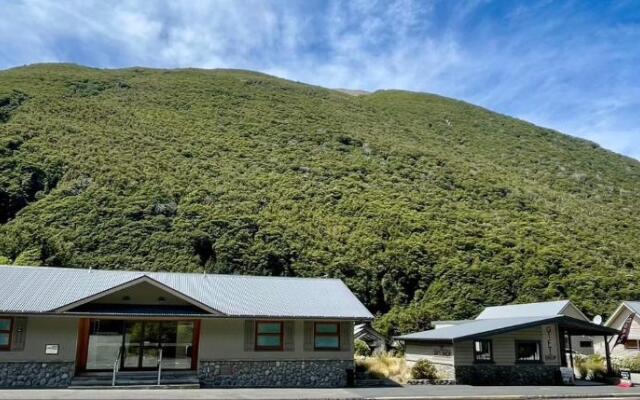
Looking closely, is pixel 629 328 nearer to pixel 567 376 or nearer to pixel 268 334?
pixel 567 376

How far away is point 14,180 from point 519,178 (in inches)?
2205

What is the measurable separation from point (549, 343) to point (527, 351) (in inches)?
49.0

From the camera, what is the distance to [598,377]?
2728 cm

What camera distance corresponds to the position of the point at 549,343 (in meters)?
25.5

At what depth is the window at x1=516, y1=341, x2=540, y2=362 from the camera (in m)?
24.9

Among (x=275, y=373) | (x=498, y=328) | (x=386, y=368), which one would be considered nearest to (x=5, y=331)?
(x=275, y=373)

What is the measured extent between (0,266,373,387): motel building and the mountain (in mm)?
19140

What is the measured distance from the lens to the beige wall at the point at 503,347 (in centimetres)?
2416

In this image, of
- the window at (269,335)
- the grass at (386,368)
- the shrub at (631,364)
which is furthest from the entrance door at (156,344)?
the shrub at (631,364)

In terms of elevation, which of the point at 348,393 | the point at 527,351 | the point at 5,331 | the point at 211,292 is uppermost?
the point at 211,292

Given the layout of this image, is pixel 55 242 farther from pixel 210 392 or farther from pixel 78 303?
pixel 210 392

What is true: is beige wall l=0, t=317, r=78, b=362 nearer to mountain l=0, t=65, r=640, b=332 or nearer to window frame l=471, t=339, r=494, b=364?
window frame l=471, t=339, r=494, b=364

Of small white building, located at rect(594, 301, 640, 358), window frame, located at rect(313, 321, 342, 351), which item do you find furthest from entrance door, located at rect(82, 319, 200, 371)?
small white building, located at rect(594, 301, 640, 358)

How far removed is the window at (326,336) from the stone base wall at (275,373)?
587 mm
